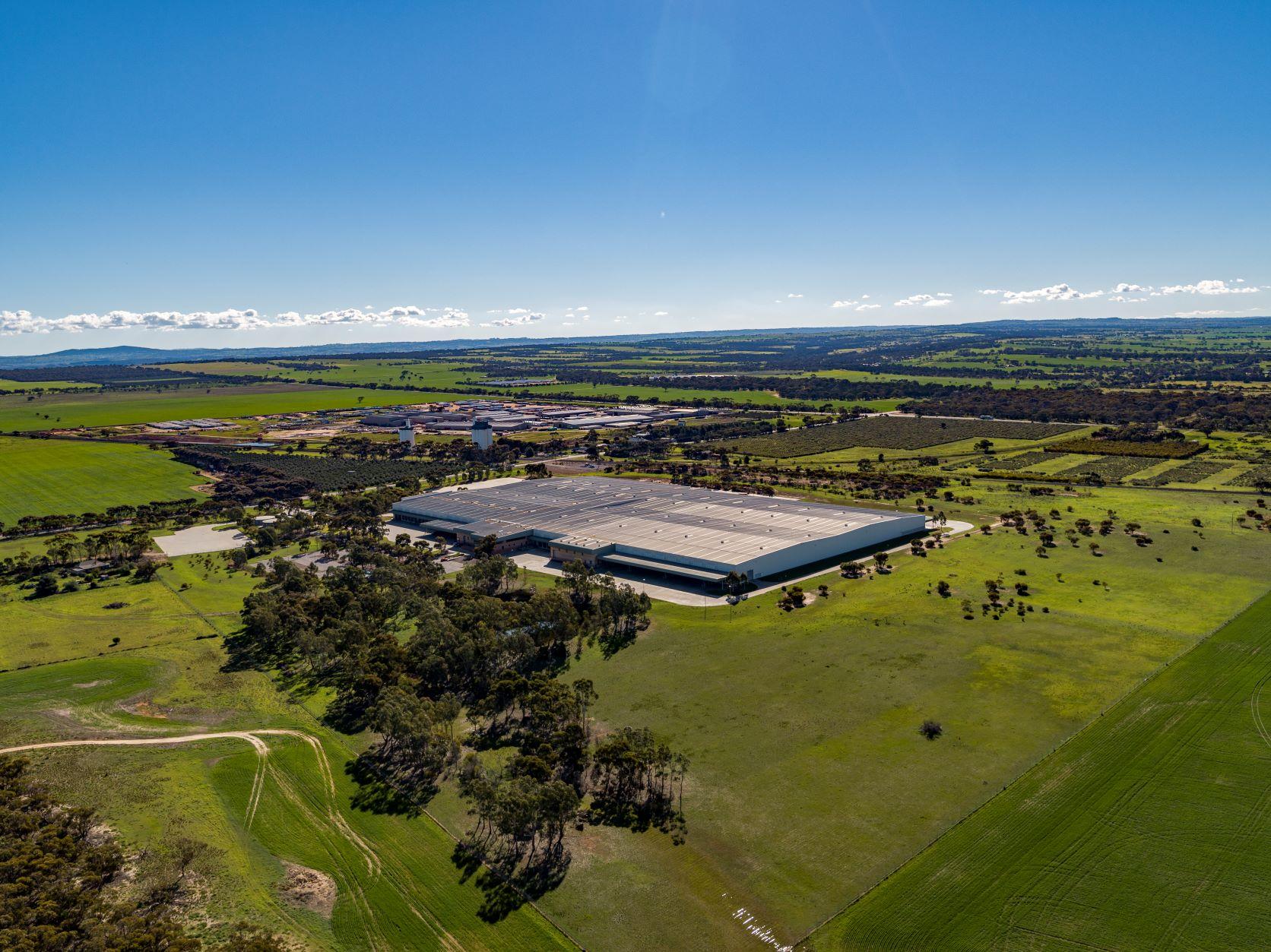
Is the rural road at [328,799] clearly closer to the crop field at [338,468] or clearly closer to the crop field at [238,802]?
the crop field at [238,802]

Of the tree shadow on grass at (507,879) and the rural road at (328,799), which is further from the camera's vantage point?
the tree shadow on grass at (507,879)

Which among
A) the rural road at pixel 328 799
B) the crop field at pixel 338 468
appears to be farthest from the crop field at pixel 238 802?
the crop field at pixel 338 468

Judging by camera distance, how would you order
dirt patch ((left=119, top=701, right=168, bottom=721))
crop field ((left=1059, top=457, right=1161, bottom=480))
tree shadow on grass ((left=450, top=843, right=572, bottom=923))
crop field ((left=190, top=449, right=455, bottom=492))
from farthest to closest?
crop field ((left=190, top=449, right=455, bottom=492))
crop field ((left=1059, top=457, right=1161, bottom=480))
dirt patch ((left=119, top=701, right=168, bottom=721))
tree shadow on grass ((left=450, top=843, right=572, bottom=923))

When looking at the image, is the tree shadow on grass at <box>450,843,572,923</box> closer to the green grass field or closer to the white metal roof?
the green grass field

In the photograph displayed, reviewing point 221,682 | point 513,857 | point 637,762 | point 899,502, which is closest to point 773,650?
point 637,762

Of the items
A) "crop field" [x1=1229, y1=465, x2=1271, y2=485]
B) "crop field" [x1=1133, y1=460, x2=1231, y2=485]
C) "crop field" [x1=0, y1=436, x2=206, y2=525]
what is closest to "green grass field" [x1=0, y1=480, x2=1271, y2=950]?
"crop field" [x1=1133, y1=460, x2=1231, y2=485]

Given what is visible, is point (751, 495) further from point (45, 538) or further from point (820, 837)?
point (45, 538)
